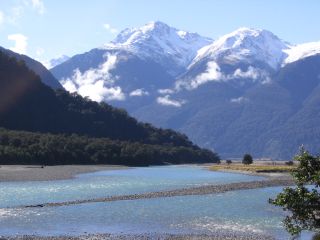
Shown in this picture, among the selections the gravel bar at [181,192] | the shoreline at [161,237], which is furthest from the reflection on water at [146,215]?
the gravel bar at [181,192]

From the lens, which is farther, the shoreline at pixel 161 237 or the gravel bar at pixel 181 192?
the gravel bar at pixel 181 192

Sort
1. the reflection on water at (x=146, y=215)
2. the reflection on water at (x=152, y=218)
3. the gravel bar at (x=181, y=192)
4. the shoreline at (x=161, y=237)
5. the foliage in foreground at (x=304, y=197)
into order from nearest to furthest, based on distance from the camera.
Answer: the foliage in foreground at (x=304, y=197) → the shoreline at (x=161, y=237) → the reflection on water at (x=152, y=218) → the reflection on water at (x=146, y=215) → the gravel bar at (x=181, y=192)

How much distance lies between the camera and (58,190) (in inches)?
3580

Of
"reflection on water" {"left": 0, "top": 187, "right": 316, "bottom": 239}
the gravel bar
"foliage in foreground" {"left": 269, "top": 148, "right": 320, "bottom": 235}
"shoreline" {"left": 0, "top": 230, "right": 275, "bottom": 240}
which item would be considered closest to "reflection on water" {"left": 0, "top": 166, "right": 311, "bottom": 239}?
"reflection on water" {"left": 0, "top": 187, "right": 316, "bottom": 239}

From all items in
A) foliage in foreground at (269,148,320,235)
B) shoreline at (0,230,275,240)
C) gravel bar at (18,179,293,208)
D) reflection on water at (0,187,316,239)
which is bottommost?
shoreline at (0,230,275,240)

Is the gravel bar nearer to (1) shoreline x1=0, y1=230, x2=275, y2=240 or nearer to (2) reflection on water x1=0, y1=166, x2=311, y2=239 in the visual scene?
(2) reflection on water x1=0, y1=166, x2=311, y2=239

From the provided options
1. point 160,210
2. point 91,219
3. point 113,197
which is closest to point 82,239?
point 91,219

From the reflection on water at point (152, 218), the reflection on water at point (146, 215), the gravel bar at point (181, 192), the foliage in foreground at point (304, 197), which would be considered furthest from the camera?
the gravel bar at point (181, 192)

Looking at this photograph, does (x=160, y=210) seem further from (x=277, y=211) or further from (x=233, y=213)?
(x=277, y=211)

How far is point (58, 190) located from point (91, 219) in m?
33.6

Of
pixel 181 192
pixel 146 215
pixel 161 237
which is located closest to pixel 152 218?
pixel 146 215

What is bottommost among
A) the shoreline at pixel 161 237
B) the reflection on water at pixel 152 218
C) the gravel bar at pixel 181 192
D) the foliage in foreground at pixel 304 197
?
the shoreline at pixel 161 237

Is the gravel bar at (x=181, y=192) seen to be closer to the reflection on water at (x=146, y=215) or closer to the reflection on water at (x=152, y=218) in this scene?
the reflection on water at (x=146, y=215)

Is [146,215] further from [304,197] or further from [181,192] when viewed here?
[304,197]
